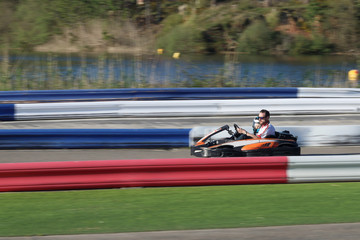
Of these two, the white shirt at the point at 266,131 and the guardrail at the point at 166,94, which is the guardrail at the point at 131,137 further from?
the guardrail at the point at 166,94

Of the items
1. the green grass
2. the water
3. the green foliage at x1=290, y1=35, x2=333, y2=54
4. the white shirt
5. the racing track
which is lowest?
the green grass

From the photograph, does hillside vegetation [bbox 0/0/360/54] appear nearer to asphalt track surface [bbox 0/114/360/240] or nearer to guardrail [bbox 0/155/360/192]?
asphalt track surface [bbox 0/114/360/240]

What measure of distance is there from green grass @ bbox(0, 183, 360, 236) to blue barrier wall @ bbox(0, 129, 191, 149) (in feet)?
11.0

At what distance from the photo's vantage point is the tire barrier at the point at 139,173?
6168 mm

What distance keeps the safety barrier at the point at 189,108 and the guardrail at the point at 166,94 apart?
3.78 feet

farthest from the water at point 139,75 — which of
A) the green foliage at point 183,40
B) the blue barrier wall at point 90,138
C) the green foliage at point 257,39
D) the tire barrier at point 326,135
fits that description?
the green foliage at point 257,39

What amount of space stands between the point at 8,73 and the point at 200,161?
36.8ft

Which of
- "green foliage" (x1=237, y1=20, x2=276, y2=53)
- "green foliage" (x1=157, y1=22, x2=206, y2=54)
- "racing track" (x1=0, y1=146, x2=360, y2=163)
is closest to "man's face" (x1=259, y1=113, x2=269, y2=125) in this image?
"racing track" (x1=0, y1=146, x2=360, y2=163)

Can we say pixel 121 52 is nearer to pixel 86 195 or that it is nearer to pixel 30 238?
pixel 86 195

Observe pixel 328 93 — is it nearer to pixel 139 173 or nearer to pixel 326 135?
pixel 326 135

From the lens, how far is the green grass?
196 inches

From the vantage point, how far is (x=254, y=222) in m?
5.04

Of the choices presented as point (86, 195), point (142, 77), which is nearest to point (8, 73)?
point (142, 77)

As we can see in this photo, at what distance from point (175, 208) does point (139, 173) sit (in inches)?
38.2
